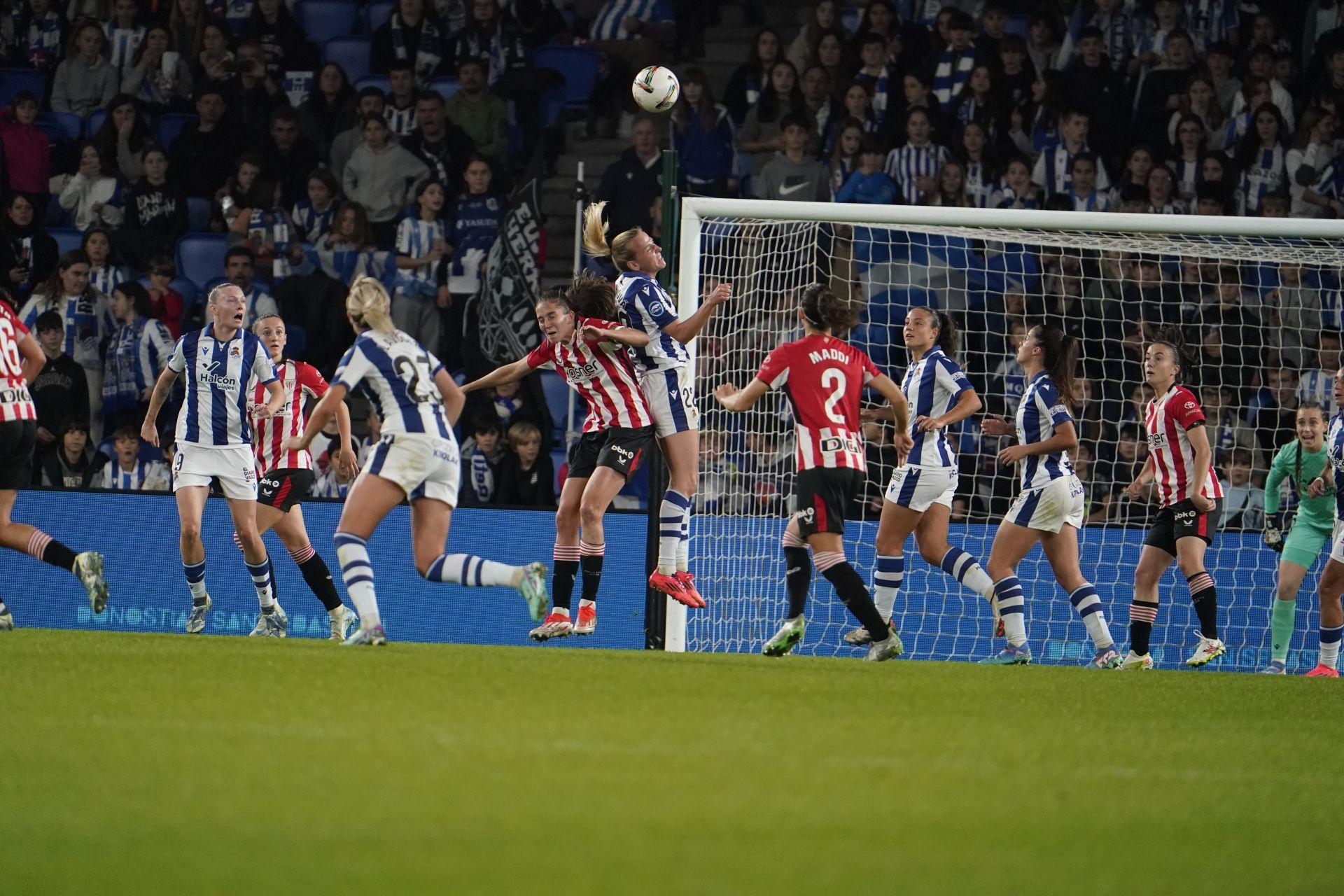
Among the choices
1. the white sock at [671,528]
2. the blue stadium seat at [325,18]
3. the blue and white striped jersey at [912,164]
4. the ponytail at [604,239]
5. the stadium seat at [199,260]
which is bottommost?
the white sock at [671,528]

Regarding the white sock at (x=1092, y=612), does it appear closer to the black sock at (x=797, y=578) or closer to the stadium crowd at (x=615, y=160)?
the black sock at (x=797, y=578)

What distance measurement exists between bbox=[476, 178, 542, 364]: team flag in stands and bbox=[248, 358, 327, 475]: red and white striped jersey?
120 inches

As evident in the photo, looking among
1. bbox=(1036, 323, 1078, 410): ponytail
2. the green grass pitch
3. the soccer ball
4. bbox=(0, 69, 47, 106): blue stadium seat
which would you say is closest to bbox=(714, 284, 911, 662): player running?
the green grass pitch

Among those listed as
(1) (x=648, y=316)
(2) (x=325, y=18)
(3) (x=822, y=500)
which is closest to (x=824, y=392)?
(3) (x=822, y=500)

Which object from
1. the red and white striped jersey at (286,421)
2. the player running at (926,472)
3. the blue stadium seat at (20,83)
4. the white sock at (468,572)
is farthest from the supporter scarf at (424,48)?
the white sock at (468,572)

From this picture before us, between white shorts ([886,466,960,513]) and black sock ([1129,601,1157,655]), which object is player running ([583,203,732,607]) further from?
black sock ([1129,601,1157,655])

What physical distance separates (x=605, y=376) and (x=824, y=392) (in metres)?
1.25

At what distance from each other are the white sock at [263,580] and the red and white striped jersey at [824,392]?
3.63 m

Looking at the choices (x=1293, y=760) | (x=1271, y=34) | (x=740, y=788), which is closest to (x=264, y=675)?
(x=740, y=788)

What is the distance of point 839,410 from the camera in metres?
8.46

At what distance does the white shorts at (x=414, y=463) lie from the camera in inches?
305

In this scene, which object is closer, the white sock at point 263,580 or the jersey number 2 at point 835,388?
the jersey number 2 at point 835,388

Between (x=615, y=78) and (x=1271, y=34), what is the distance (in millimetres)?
6233

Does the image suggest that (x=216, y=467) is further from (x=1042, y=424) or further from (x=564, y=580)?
(x=1042, y=424)
